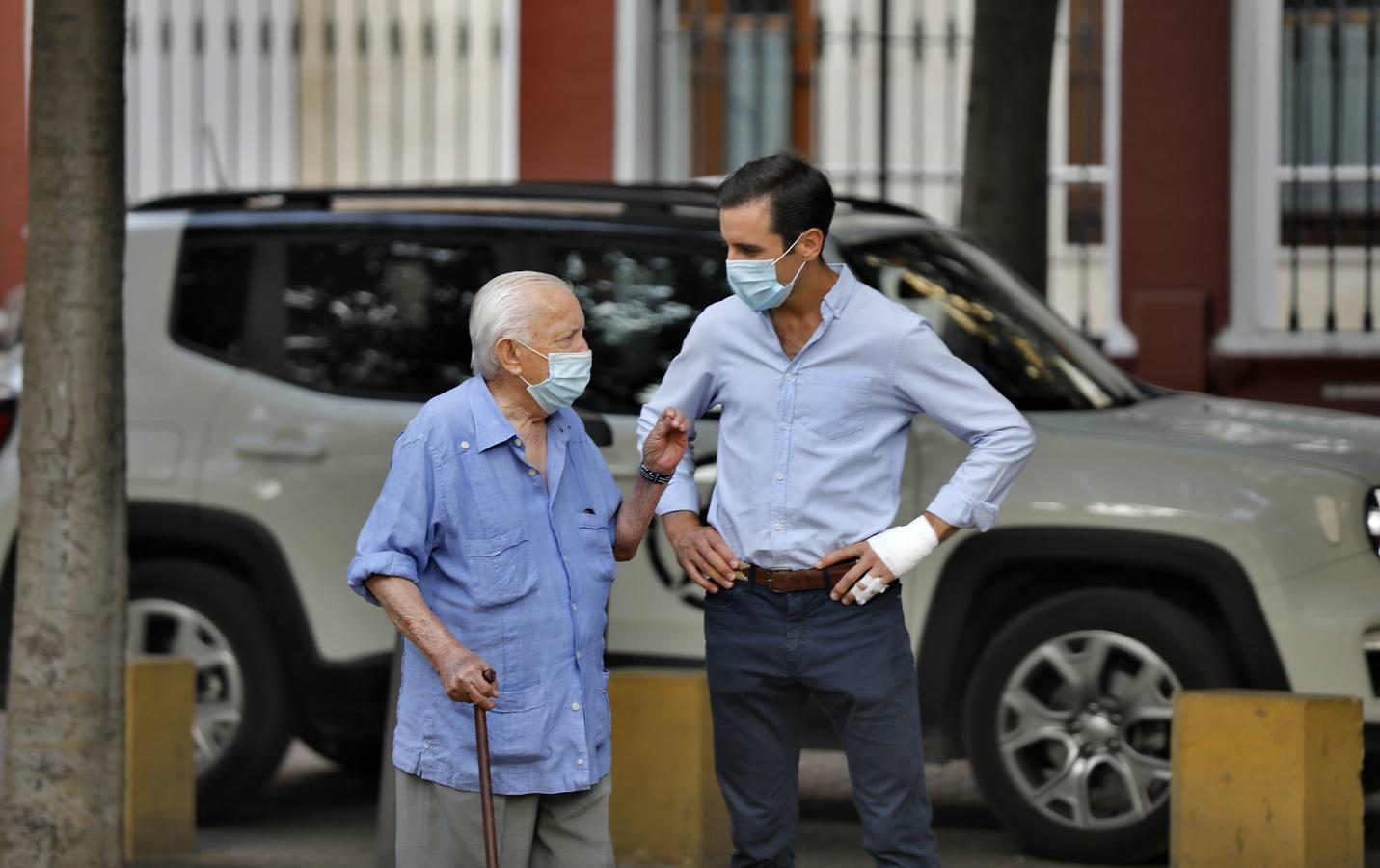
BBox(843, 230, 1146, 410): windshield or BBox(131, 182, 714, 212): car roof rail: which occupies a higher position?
BBox(131, 182, 714, 212): car roof rail

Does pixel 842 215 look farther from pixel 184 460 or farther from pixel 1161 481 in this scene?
pixel 184 460

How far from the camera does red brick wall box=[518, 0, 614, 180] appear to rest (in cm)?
1319

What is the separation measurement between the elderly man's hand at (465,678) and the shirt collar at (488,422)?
389 millimetres

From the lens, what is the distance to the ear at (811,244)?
4277 mm

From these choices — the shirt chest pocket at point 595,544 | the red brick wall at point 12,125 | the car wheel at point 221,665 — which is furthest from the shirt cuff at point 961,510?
the red brick wall at point 12,125

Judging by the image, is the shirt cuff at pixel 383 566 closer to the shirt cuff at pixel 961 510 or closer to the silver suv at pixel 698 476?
the shirt cuff at pixel 961 510

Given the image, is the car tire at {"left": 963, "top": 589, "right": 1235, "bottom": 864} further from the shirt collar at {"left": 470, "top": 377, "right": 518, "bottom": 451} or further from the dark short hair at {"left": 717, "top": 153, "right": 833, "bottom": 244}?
the shirt collar at {"left": 470, "top": 377, "right": 518, "bottom": 451}

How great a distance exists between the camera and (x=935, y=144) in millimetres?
13562

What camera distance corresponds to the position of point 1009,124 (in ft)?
28.7

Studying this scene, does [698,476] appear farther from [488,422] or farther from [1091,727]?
[488,422]

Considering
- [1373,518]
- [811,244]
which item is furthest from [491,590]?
[1373,518]

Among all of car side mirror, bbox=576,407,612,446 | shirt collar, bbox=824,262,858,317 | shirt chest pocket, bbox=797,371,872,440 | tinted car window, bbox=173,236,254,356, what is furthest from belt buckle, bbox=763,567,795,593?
tinted car window, bbox=173,236,254,356

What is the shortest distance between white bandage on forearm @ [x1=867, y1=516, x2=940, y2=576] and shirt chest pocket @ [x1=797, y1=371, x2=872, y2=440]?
227 millimetres

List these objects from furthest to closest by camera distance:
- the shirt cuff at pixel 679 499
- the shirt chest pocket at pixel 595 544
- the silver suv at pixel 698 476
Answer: the silver suv at pixel 698 476
the shirt cuff at pixel 679 499
the shirt chest pocket at pixel 595 544
